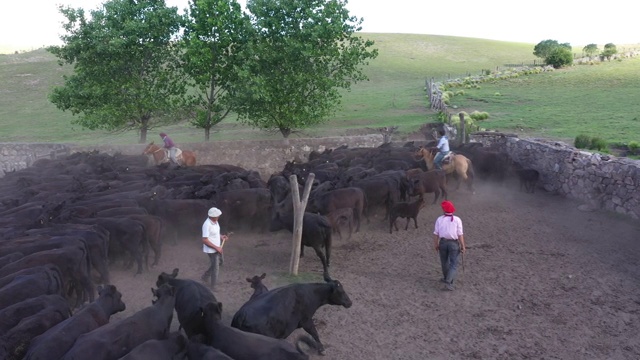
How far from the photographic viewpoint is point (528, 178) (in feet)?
56.7

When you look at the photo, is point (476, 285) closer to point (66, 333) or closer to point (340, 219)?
point (340, 219)

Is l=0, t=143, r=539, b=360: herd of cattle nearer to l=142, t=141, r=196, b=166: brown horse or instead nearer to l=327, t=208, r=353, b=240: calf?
l=327, t=208, r=353, b=240: calf

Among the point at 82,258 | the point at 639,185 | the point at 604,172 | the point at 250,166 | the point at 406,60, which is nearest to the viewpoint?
the point at 82,258

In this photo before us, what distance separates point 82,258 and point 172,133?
2578 cm

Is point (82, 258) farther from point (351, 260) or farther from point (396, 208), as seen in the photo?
point (396, 208)

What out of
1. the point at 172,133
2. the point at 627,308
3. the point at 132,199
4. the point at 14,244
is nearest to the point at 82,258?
the point at 14,244

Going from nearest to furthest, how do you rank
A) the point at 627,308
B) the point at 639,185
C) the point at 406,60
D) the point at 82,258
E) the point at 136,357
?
the point at 136,357 → the point at 627,308 → the point at 82,258 → the point at 639,185 → the point at 406,60

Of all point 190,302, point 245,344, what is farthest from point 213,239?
point 245,344

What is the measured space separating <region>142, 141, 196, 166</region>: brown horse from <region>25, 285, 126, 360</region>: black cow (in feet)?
43.9

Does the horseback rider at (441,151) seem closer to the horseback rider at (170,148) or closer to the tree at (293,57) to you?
the tree at (293,57)

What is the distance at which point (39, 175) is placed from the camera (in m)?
19.0

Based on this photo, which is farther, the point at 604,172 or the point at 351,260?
the point at 604,172

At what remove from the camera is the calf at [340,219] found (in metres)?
13.1

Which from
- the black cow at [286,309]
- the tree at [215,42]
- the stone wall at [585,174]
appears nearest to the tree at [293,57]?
the tree at [215,42]
